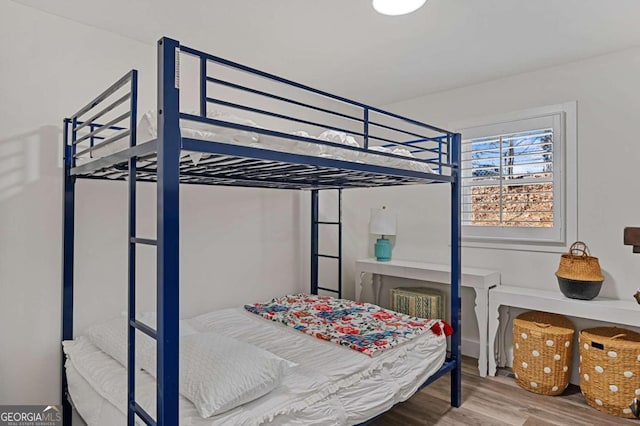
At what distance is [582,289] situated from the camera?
8.89 feet

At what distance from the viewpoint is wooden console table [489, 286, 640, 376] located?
2543 mm

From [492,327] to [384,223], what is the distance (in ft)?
4.39

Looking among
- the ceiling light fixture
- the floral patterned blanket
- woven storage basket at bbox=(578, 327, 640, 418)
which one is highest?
the ceiling light fixture

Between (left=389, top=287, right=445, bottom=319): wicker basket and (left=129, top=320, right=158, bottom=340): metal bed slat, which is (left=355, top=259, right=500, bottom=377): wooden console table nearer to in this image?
(left=389, top=287, right=445, bottom=319): wicker basket

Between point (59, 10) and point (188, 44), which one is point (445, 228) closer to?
point (188, 44)

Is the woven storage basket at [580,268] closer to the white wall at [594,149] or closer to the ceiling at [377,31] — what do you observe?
the white wall at [594,149]

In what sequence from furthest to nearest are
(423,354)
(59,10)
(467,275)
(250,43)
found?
(467,275), (250,43), (423,354), (59,10)

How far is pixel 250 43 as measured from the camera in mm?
2680

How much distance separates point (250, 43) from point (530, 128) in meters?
2.30

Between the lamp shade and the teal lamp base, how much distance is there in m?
0.10

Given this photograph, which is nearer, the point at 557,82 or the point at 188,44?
the point at 188,44

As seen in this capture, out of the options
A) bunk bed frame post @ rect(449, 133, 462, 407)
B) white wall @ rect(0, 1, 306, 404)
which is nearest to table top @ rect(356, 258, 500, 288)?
bunk bed frame post @ rect(449, 133, 462, 407)

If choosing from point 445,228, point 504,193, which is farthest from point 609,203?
point 445,228

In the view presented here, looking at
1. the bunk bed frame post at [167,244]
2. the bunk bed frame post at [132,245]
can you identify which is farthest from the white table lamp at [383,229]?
the bunk bed frame post at [167,244]
